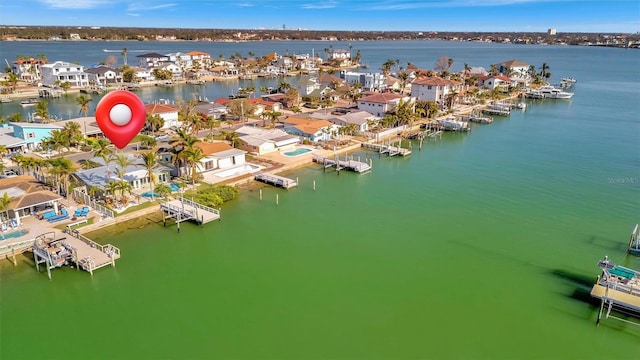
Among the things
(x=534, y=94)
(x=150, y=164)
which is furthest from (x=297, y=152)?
(x=534, y=94)

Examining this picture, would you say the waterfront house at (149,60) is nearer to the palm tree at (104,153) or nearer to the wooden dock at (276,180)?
the palm tree at (104,153)

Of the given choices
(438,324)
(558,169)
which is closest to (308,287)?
(438,324)

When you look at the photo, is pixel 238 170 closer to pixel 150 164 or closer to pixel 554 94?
pixel 150 164

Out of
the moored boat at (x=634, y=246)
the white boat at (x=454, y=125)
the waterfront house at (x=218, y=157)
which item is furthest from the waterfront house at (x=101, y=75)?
the moored boat at (x=634, y=246)

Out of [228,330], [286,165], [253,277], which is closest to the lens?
[228,330]

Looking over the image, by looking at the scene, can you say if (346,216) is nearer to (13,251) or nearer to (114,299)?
(114,299)

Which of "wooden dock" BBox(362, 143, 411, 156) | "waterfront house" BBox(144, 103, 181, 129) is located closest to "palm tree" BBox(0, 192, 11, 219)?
"waterfront house" BBox(144, 103, 181, 129)
